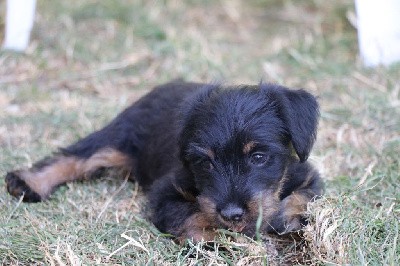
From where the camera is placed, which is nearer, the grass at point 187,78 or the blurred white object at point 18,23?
the grass at point 187,78

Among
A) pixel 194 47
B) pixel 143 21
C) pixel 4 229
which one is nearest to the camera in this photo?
pixel 4 229

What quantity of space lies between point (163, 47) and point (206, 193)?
512 centimetres

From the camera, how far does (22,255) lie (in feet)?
15.1

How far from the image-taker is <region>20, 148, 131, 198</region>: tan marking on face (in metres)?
6.06

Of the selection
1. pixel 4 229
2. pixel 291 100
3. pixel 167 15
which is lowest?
pixel 167 15

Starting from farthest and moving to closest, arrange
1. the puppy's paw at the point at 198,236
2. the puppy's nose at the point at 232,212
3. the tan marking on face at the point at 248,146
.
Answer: the puppy's paw at the point at 198,236 < the tan marking on face at the point at 248,146 < the puppy's nose at the point at 232,212

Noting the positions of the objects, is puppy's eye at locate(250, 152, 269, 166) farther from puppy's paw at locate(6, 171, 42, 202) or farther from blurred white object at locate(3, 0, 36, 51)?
blurred white object at locate(3, 0, 36, 51)

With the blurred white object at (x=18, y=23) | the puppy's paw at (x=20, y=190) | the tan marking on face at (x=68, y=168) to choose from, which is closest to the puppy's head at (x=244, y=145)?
the tan marking on face at (x=68, y=168)

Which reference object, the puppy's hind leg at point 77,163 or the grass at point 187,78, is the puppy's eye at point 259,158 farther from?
the puppy's hind leg at point 77,163

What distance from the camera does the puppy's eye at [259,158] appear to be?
4.75m

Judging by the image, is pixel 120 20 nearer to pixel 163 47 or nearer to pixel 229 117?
pixel 163 47

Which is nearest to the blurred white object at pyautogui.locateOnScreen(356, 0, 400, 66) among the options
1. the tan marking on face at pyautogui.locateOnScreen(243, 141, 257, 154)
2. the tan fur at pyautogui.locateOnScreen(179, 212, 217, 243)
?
the tan marking on face at pyautogui.locateOnScreen(243, 141, 257, 154)

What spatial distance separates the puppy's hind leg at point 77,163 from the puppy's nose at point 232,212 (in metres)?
2.06

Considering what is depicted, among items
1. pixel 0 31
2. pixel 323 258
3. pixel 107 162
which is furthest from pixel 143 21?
pixel 323 258
